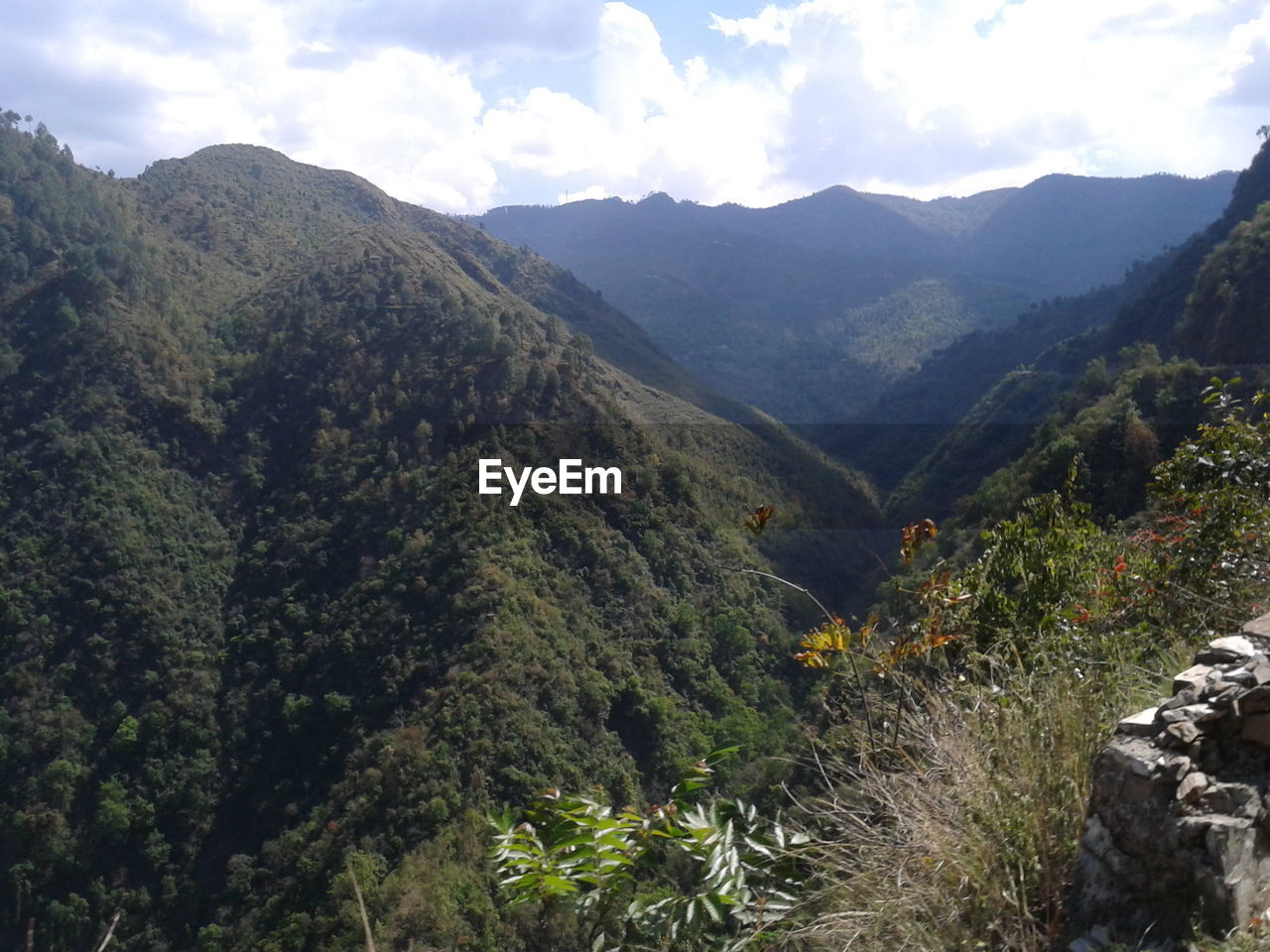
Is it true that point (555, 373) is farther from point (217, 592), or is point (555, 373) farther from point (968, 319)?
point (968, 319)

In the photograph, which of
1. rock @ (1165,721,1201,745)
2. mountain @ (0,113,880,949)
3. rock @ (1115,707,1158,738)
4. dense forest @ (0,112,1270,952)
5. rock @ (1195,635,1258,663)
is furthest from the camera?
mountain @ (0,113,880,949)

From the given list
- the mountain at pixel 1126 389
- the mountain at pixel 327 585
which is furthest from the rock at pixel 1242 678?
the mountain at pixel 1126 389

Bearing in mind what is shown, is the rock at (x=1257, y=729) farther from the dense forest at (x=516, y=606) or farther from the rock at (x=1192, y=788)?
the dense forest at (x=516, y=606)

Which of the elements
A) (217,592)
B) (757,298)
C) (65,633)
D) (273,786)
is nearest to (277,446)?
(217,592)

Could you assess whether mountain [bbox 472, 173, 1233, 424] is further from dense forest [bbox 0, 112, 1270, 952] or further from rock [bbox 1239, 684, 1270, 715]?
rock [bbox 1239, 684, 1270, 715]

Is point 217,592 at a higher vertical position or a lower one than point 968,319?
lower

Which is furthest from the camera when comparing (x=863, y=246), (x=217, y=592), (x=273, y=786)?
(x=863, y=246)

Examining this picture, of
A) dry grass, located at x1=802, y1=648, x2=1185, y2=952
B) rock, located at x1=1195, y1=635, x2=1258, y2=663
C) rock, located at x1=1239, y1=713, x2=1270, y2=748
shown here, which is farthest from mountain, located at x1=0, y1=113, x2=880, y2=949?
rock, located at x1=1239, y1=713, x2=1270, y2=748
